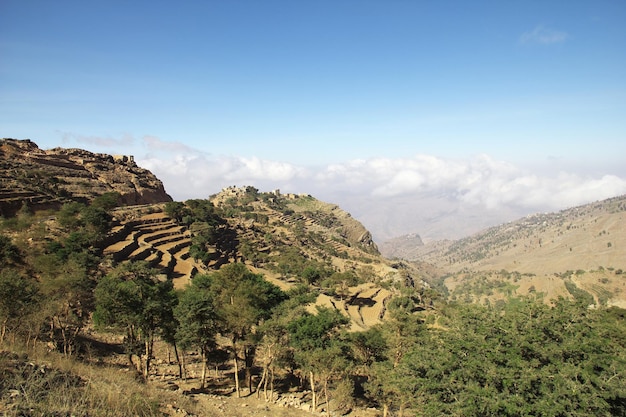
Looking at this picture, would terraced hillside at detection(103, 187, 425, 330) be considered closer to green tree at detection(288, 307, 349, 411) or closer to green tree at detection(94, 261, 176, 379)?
green tree at detection(288, 307, 349, 411)

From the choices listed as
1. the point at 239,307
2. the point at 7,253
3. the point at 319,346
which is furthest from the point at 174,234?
the point at 319,346

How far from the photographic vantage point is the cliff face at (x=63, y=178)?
55.0 meters

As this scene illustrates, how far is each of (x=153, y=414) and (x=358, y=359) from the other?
14427 millimetres

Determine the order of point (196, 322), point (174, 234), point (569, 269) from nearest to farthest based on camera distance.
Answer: point (196, 322) → point (174, 234) → point (569, 269)

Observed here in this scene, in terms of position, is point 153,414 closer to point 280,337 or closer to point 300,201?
point 280,337

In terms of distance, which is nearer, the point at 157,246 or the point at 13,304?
the point at 13,304

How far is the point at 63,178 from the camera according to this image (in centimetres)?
7031

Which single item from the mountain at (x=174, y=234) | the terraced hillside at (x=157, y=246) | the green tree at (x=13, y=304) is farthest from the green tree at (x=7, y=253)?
the green tree at (x=13, y=304)

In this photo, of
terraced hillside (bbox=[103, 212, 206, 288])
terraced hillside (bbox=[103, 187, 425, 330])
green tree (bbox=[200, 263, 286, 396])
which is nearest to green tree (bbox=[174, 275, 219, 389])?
green tree (bbox=[200, 263, 286, 396])

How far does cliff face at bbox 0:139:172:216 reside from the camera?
5500 cm

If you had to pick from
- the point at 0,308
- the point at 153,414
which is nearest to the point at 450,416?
the point at 153,414

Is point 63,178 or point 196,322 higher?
point 63,178

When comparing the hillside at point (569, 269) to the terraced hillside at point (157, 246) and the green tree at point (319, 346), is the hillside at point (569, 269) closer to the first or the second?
the green tree at point (319, 346)

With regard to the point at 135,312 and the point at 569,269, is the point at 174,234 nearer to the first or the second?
the point at 135,312
